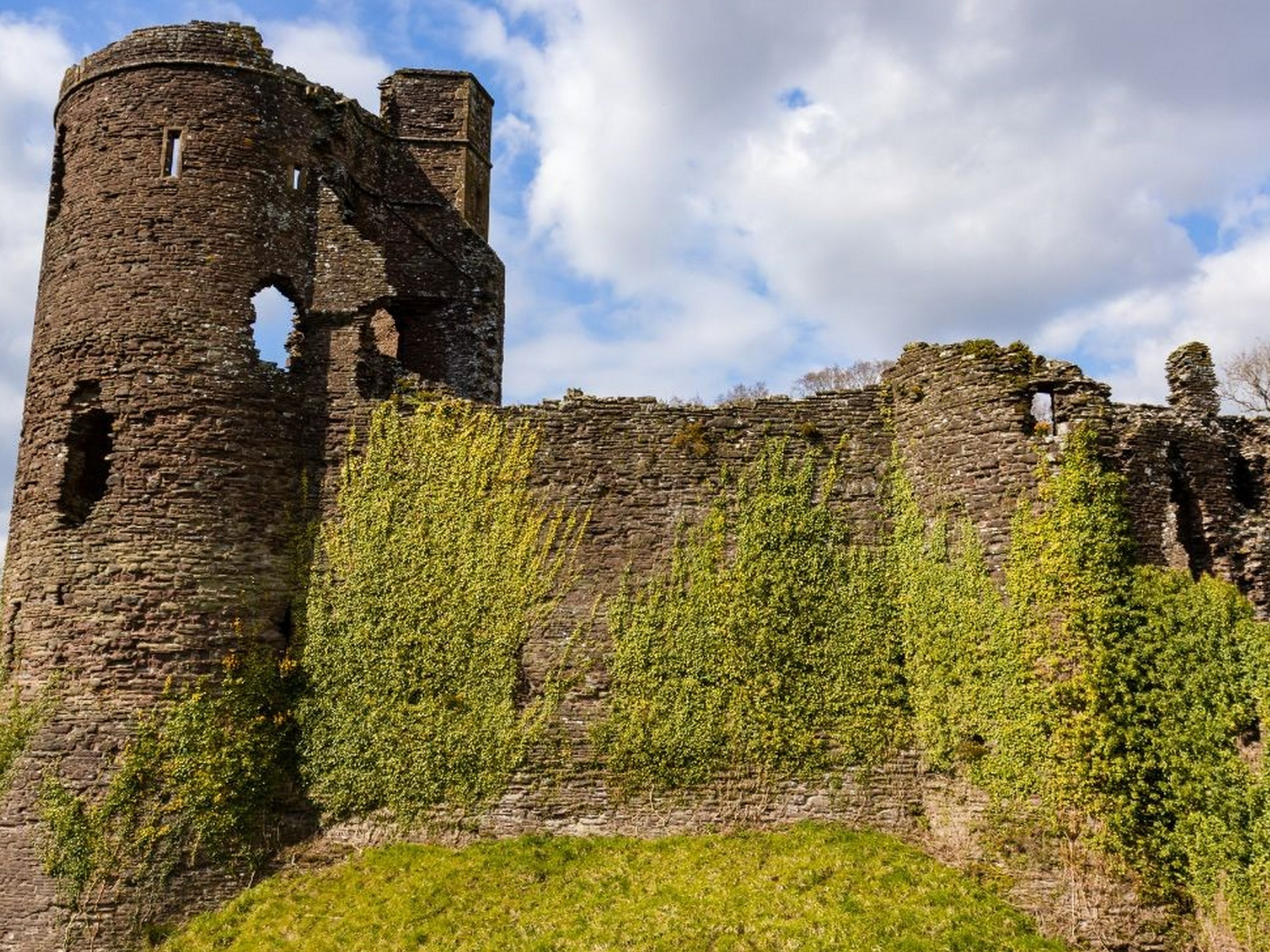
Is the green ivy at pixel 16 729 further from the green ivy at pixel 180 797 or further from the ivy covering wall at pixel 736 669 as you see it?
the green ivy at pixel 180 797

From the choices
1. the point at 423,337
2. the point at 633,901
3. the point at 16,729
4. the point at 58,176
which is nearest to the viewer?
the point at 633,901

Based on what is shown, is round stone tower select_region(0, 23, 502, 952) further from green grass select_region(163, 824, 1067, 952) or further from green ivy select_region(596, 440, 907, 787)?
green ivy select_region(596, 440, 907, 787)

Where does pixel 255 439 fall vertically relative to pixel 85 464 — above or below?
above

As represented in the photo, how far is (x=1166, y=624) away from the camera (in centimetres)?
1402

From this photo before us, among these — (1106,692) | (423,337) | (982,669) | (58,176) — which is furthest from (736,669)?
(58,176)

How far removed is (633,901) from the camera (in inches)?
556

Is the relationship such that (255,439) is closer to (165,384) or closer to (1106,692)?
(165,384)

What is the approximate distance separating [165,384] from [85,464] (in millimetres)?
1838

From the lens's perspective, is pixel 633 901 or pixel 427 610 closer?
pixel 633 901

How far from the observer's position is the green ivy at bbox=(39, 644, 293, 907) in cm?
1496

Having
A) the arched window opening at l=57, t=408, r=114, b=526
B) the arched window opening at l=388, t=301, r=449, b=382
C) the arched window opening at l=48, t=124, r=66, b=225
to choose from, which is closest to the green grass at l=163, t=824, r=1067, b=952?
the arched window opening at l=57, t=408, r=114, b=526

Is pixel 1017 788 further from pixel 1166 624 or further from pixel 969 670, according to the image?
pixel 1166 624

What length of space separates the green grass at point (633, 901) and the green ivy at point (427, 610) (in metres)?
1.19

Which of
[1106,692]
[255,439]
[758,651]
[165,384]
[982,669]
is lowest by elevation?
[1106,692]
